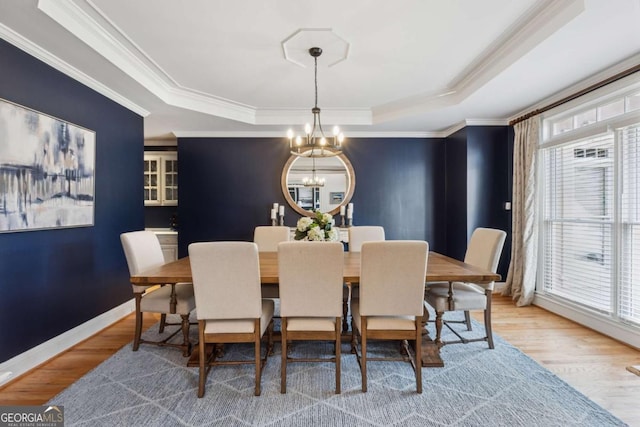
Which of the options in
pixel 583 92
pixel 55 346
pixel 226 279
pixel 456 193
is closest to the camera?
pixel 226 279

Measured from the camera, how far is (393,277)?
192 centimetres

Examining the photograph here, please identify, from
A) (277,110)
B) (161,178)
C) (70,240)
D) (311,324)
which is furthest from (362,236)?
(161,178)

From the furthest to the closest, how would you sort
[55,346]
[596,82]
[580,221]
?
[580,221] < [596,82] < [55,346]

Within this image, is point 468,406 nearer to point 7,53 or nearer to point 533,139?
point 533,139

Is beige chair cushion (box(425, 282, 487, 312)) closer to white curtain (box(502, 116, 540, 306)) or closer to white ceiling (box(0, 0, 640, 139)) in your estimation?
white curtain (box(502, 116, 540, 306))

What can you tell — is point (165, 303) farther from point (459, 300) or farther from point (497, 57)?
point (497, 57)

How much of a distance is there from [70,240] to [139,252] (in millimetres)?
742

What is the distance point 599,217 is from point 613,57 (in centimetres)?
145

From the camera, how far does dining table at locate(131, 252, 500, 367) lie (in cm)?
204

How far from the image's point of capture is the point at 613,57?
2.48 m

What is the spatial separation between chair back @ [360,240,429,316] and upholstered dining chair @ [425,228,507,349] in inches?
23.8

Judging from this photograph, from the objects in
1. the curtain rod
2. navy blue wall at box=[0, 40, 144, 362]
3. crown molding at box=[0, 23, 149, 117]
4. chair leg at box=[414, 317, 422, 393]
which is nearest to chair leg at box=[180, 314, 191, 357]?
navy blue wall at box=[0, 40, 144, 362]

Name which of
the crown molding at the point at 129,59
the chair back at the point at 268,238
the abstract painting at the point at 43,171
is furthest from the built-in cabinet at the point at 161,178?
the chair back at the point at 268,238

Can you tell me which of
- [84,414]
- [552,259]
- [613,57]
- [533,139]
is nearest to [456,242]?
[552,259]
